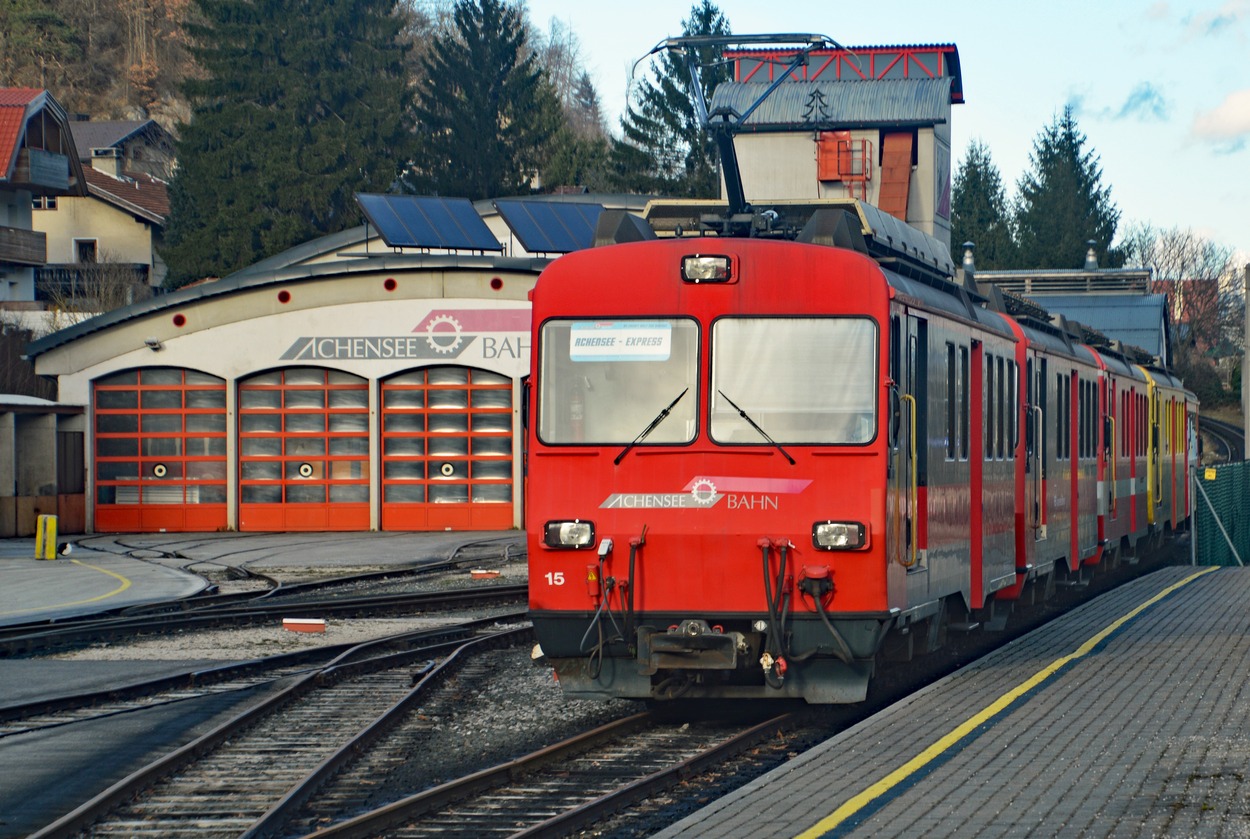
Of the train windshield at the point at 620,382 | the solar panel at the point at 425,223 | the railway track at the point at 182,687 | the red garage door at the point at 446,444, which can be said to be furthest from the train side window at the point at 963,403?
the solar panel at the point at 425,223

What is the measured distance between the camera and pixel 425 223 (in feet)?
126

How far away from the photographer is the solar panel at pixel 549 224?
38.9m

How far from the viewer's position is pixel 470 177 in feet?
228

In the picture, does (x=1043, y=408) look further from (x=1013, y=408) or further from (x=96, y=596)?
(x=96, y=596)

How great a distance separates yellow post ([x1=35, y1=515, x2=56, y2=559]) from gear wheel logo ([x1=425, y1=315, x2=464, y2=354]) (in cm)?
907

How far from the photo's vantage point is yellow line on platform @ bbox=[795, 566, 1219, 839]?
7.30 metres

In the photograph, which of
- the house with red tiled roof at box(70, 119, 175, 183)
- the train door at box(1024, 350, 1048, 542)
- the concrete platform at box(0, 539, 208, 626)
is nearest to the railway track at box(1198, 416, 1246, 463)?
the concrete platform at box(0, 539, 208, 626)

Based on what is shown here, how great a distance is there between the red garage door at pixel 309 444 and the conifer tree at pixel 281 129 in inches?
1109

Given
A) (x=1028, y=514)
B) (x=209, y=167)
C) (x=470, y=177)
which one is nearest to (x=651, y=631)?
(x=1028, y=514)

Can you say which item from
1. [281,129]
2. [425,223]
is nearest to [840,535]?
[425,223]

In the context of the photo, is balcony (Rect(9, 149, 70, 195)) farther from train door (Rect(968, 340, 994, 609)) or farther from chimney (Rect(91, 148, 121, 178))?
train door (Rect(968, 340, 994, 609))

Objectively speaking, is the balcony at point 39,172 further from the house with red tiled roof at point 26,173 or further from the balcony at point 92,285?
the balcony at point 92,285

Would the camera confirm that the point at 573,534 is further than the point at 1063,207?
No

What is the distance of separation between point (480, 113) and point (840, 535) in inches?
2462
